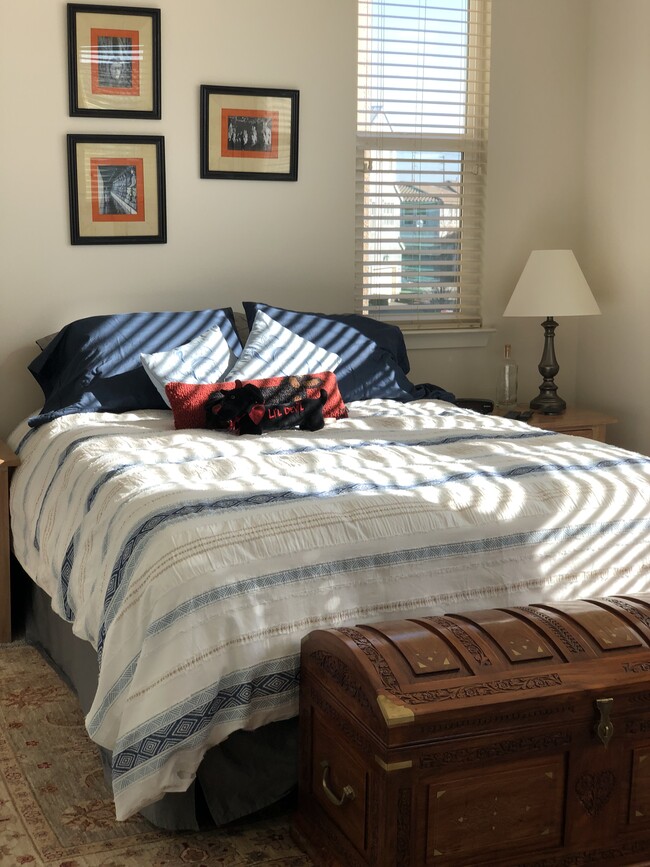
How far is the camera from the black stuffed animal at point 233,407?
3283 millimetres

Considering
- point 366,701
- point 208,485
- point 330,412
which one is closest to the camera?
point 366,701

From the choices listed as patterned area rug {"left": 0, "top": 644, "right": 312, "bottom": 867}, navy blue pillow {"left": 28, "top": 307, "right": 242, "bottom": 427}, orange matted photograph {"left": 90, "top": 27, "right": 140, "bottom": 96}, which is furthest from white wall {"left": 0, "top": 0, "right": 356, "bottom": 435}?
patterned area rug {"left": 0, "top": 644, "right": 312, "bottom": 867}

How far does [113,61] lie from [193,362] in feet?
4.12

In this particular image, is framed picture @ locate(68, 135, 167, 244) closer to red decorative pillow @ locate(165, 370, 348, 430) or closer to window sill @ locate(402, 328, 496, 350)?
red decorative pillow @ locate(165, 370, 348, 430)

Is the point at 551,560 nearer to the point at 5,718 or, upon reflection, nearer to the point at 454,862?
the point at 454,862

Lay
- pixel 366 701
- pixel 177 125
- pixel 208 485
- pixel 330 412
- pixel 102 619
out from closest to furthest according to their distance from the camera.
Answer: pixel 366 701
pixel 102 619
pixel 208 485
pixel 330 412
pixel 177 125

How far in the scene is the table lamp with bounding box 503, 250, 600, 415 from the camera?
4301mm

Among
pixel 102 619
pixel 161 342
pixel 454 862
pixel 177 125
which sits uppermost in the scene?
pixel 177 125

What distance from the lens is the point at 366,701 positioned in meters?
1.88

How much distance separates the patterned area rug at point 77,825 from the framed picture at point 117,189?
6.39 feet

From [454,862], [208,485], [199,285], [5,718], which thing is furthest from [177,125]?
[454,862]

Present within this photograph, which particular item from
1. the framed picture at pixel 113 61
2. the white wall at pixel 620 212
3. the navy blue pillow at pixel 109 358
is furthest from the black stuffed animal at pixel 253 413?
the white wall at pixel 620 212

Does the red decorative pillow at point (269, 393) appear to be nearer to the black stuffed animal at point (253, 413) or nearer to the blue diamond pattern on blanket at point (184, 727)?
the black stuffed animal at point (253, 413)

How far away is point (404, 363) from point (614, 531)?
1.77 meters
